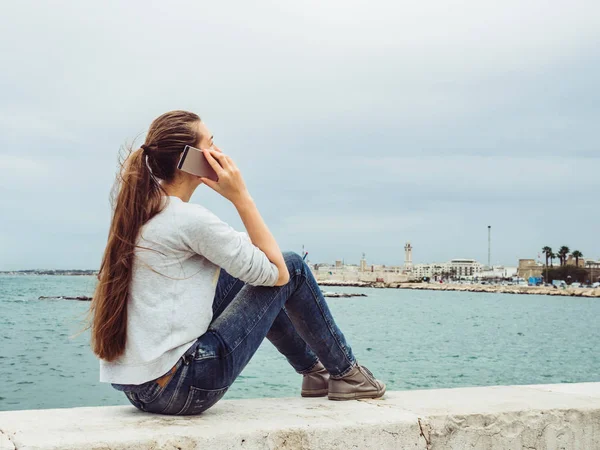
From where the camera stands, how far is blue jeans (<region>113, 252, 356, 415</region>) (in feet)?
7.24

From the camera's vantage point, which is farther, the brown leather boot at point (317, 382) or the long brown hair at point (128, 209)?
the brown leather boot at point (317, 382)

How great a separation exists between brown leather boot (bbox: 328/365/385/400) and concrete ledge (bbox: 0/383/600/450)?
0.05 m

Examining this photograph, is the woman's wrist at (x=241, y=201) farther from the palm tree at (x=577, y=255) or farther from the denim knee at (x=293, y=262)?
the palm tree at (x=577, y=255)

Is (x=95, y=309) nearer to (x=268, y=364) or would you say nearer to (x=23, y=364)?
(x=268, y=364)

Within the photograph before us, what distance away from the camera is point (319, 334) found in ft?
8.70

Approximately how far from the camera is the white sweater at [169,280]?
2.15 meters

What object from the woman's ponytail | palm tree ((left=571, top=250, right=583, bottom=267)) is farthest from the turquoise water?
palm tree ((left=571, top=250, right=583, bottom=267))

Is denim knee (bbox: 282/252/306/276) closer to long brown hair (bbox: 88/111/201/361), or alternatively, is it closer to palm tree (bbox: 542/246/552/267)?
long brown hair (bbox: 88/111/201/361)

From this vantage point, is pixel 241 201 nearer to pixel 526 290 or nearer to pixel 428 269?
pixel 526 290

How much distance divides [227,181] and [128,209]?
353 mm

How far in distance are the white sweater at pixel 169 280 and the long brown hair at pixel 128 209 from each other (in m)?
0.03

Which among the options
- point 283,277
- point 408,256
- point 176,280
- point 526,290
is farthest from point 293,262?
point 408,256

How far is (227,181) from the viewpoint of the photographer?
2.31m

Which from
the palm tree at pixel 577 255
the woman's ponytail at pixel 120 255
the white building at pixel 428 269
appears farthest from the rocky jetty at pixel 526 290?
the woman's ponytail at pixel 120 255
